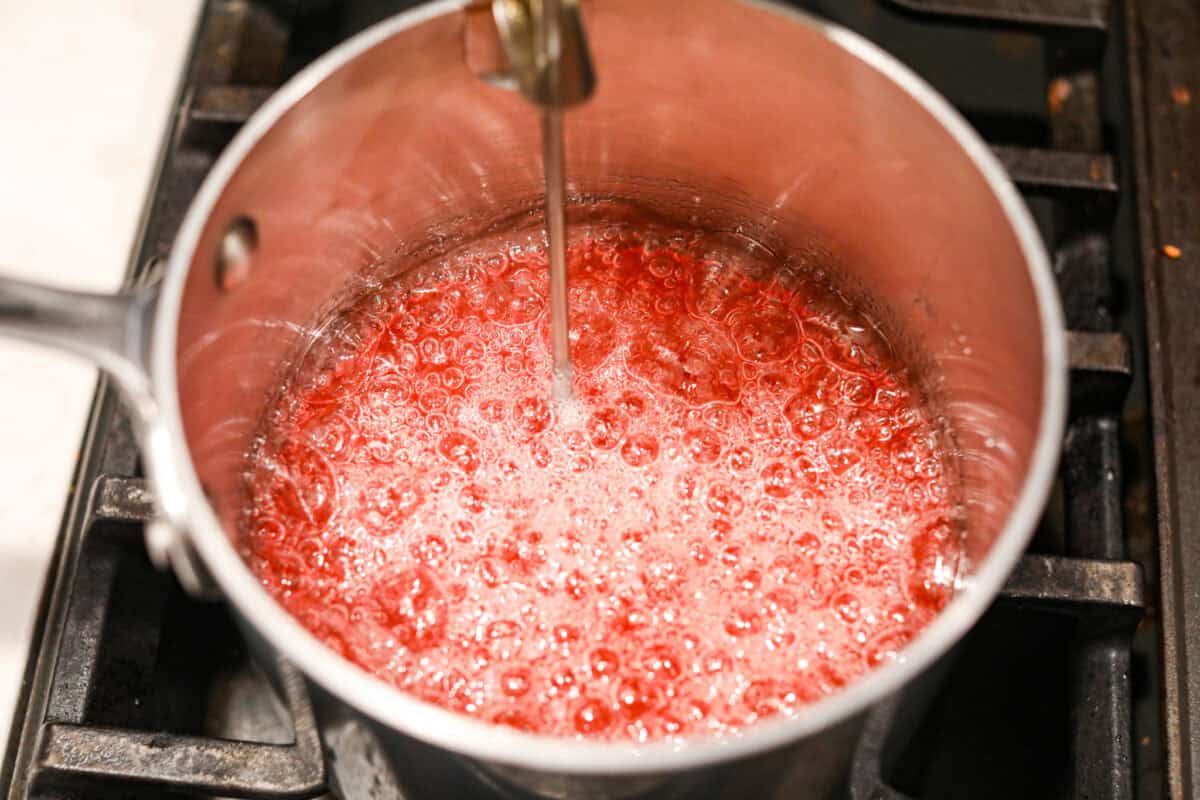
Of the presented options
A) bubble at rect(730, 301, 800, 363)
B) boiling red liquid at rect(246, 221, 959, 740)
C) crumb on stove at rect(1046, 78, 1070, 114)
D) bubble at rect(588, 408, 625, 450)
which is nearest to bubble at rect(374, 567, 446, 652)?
boiling red liquid at rect(246, 221, 959, 740)

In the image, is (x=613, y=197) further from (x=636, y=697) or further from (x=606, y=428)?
(x=636, y=697)

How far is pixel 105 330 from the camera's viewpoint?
1.51 feet

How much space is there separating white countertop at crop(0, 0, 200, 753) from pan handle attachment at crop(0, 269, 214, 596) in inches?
8.8

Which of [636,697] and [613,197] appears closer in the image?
[636,697]

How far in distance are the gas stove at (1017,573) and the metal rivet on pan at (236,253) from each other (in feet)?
0.40

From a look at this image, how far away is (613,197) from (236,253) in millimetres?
256

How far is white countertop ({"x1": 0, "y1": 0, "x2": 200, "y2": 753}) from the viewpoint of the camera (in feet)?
2.14

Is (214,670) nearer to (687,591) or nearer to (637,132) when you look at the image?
(687,591)

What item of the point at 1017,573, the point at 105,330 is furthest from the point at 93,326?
the point at 1017,573

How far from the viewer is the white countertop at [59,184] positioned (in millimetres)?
653

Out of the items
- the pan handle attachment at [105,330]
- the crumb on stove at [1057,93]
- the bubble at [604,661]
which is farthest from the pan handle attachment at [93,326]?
the crumb on stove at [1057,93]

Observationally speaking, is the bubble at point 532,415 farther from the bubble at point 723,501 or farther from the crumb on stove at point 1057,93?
the crumb on stove at point 1057,93

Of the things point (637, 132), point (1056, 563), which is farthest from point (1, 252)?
point (1056, 563)

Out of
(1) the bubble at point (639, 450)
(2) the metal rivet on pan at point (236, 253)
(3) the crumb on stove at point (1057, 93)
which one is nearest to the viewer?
(2) the metal rivet on pan at point (236, 253)
